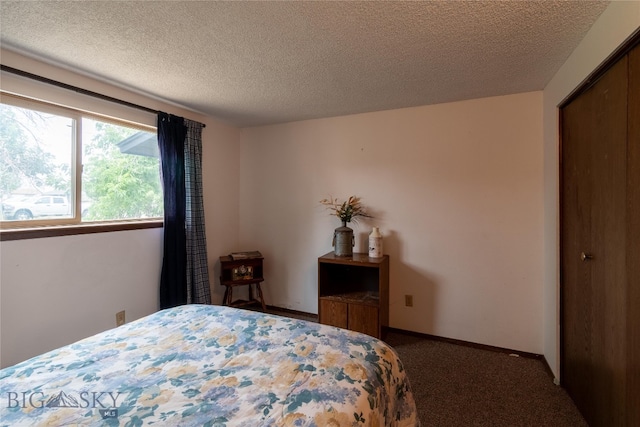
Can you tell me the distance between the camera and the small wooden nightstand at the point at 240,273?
2.99 metres

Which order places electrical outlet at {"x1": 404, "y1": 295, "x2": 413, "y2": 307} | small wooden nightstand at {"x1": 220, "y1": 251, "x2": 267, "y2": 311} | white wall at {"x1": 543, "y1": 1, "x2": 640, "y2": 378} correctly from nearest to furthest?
white wall at {"x1": 543, "y1": 1, "x2": 640, "y2": 378} < electrical outlet at {"x1": 404, "y1": 295, "x2": 413, "y2": 307} < small wooden nightstand at {"x1": 220, "y1": 251, "x2": 267, "y2": 311}

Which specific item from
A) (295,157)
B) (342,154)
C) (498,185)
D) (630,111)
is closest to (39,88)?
(295,157)

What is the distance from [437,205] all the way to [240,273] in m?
2.11

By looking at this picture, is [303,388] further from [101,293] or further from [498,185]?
[498,185]

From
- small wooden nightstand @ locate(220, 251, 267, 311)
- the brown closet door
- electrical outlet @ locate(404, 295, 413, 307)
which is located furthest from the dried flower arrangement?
the brown closet door

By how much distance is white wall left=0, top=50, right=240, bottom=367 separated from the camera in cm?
170

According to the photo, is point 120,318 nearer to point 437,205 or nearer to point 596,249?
point 437,205

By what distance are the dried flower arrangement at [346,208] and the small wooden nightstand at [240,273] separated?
0.96 m

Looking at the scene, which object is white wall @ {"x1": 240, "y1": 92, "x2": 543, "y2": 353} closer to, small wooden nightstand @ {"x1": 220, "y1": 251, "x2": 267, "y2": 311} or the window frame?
small wooden nightstand @ {"x1": 220, "y1": 251, "x2": 267, "y2": 311}

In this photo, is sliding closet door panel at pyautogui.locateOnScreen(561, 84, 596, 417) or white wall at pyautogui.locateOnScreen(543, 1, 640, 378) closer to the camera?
white wall at pyautogui.locateOnScreen(543, 1, 640, 378)

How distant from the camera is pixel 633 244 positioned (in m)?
1.18

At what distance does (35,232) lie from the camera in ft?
5.87

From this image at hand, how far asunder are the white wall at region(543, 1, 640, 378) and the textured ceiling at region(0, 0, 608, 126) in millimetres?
77

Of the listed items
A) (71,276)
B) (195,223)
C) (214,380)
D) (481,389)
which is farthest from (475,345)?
(71,276)
